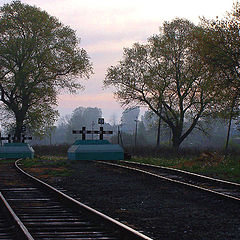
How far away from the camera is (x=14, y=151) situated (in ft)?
109

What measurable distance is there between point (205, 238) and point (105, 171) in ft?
38.7

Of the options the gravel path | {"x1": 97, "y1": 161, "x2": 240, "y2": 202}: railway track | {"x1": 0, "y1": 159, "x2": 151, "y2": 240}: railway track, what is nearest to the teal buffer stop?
{"x1": 97, "y1": 161, "x2": 240, "y2": 202}: railway track

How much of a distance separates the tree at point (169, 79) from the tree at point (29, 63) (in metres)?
8.04

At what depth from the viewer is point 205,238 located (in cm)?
670

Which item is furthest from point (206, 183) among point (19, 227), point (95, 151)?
point (95, 151)

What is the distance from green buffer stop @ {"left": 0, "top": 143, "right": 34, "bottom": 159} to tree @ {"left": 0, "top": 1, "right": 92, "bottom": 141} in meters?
12.0

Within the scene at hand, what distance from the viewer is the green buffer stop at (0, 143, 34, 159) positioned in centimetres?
3281

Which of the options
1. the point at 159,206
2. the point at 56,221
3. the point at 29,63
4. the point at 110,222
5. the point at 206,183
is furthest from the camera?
the point at 29,63

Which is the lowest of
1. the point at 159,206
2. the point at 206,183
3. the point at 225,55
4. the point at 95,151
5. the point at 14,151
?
the point at 159,206

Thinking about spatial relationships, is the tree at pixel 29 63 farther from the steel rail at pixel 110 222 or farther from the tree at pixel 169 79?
the steel rail at pixel 110 222

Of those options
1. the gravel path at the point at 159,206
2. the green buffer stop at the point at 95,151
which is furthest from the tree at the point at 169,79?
the gravel path at the point at 159,206

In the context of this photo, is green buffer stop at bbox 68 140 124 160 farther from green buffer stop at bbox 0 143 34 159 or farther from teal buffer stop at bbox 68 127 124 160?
green buffer stop at bbox 0 143 34 159

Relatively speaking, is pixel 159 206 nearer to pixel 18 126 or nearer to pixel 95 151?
pixel 95 151

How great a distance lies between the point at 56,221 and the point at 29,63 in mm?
39041
